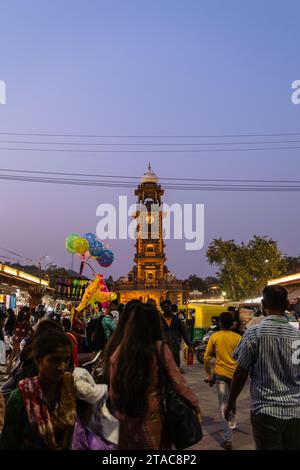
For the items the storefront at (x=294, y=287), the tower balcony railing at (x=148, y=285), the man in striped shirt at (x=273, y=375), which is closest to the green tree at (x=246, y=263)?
the storefront at (x=294, y=287)

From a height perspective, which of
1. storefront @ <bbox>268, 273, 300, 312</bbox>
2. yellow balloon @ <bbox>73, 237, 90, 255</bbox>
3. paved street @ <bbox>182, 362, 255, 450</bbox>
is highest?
yellow balloon @ <bbox>73, 237, 90, 255</bbox>

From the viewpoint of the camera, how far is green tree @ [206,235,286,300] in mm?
55125

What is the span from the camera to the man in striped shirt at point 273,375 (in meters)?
3.59

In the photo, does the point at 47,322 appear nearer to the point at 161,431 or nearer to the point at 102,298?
the point at 161,431

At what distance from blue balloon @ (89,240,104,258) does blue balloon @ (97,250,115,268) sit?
34 cm

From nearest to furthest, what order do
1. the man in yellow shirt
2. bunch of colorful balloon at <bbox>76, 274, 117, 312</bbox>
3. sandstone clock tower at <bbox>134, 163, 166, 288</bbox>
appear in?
the man in yellow shirt → bunch of colorful balloon at <bbox>76, 274, 117, 312</bbox> → sandstone clock tower at <bbox>134, 163, 166, 288</bbox>

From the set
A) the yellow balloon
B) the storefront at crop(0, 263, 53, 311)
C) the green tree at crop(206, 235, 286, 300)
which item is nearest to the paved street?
the yellow balloon

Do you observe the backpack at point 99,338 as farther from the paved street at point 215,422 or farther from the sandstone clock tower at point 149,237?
the sandstone clock tower at point 149,237

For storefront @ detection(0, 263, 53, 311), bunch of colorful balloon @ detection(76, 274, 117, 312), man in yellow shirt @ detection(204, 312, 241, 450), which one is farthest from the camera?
storefront @ detection(0, 263, 53, 311)

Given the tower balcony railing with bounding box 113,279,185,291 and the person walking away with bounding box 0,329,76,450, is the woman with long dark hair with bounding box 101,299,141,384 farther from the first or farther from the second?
the tower balcony railing with bounding box 113,279,185,291

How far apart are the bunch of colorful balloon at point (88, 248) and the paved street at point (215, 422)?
10.9 metres

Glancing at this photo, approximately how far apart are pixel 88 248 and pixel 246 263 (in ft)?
117

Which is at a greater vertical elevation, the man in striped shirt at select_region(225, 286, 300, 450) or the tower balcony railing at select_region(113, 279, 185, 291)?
the tower balcony railing at select_region(113, 279, 185, 291)

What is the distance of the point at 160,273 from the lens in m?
104
